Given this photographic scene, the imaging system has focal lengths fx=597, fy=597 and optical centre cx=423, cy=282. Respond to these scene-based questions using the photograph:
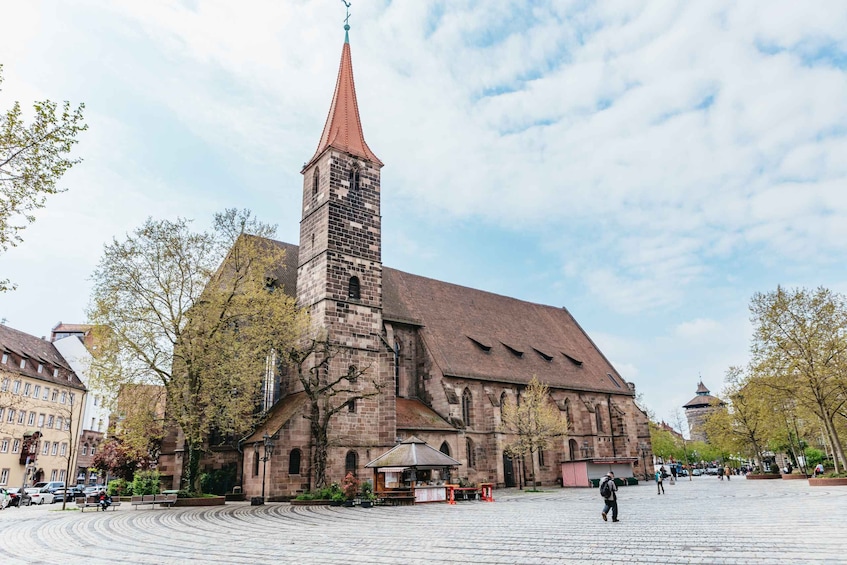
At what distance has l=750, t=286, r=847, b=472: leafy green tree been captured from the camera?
32094mm

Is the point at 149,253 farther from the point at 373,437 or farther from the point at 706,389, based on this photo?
the point at 706,389

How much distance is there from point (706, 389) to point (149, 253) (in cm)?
13182

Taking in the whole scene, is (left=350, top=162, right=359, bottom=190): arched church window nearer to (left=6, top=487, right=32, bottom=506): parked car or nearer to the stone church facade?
the stone church facade

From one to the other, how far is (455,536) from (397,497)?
12707mm

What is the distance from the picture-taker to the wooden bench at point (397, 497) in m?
25.9

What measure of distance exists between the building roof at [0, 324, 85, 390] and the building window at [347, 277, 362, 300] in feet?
109

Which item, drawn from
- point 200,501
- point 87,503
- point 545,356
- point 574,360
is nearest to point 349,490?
point 200,501

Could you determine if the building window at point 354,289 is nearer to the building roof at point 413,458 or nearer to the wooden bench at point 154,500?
the building roof at point 413,458

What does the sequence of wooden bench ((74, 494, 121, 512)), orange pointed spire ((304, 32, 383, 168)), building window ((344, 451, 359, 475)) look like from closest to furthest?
wooden bench ((74, 494, 121, 512)) < building window ((344, 451, 359, 475)) < orange pointed spire ((304, 32, 383, 168))

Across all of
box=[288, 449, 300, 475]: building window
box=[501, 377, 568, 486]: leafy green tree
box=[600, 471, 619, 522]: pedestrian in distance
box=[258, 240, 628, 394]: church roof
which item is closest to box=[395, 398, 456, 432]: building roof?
box=[258, 240, 628, 394]: church roof

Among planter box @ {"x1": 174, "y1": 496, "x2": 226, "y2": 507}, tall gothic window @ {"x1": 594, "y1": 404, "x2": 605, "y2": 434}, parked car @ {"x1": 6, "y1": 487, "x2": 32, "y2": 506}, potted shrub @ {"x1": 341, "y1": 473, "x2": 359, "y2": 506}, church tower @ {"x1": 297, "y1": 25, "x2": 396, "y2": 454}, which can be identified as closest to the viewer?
potted shrub @ {"x1": 341, "y1": 473, "x2": 359, "y2": 506}

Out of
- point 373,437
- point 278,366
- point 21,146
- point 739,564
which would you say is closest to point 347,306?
point 278,366

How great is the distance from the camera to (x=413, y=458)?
83.7 ft

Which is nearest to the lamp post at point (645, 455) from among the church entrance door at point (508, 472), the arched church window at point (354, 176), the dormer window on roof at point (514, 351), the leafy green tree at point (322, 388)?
the dormer window on roof at point (514, 351)
